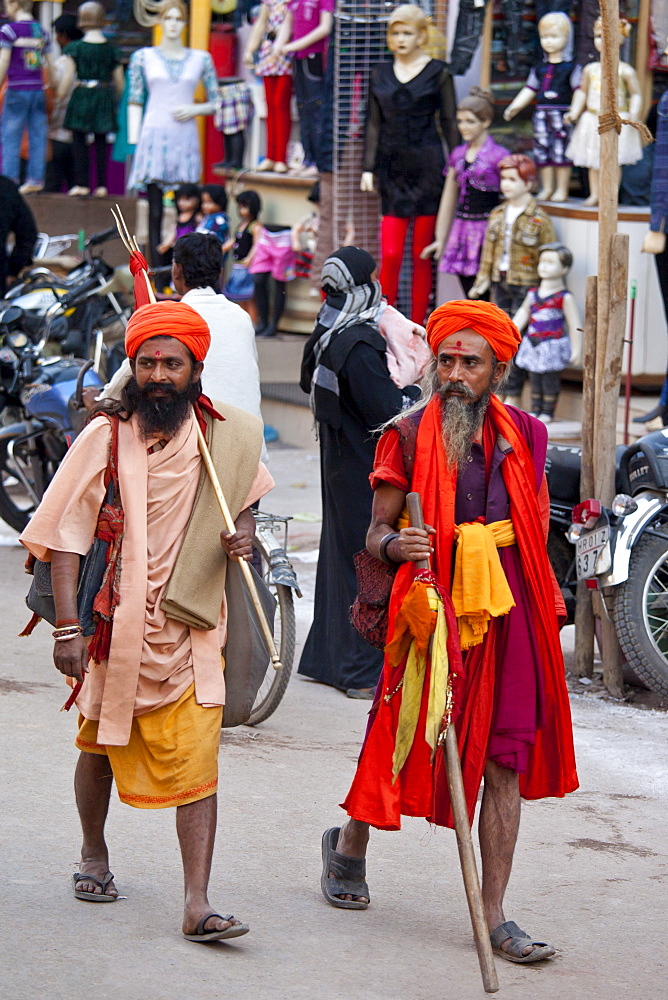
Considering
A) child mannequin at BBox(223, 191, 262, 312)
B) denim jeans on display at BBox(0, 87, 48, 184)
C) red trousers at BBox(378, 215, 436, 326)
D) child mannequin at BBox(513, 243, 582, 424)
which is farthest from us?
denim jeans on display at BBox(0, 87, 48, 184)

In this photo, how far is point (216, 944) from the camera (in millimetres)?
3885

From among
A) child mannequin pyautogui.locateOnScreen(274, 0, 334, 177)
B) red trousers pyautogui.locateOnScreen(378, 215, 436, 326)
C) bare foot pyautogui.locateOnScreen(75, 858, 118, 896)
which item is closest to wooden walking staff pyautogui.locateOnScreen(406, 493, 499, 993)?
bare foot pyautogui.locateOnScreen(75, 858, 118, 896)

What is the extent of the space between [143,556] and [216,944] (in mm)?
1016

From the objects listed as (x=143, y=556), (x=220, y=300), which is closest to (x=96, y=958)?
(x=143, y=556)

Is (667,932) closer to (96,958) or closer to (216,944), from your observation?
(216,944)

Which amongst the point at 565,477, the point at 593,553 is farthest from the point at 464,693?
the point at 565,477

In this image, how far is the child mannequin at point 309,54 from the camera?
12.7 metres

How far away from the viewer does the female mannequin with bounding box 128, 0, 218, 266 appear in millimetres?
13680

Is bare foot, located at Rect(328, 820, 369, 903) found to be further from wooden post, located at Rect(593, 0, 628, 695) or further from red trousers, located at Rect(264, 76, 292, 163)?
red trousers, located at Rect(264, 76, 292, 163)

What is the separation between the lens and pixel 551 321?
10312 mm

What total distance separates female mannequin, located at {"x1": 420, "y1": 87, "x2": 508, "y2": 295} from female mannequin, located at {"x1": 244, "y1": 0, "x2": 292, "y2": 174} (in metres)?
2.79

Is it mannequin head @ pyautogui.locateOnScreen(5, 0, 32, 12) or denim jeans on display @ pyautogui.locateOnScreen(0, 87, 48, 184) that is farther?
denim jeans on display @ pyautogui.locateOnScreen(0, 87, 48, 184)

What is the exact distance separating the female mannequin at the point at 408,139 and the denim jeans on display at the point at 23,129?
4467 millimetres

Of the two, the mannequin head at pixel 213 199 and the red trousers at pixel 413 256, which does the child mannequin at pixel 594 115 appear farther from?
the mannequin head at pixel 213 199
